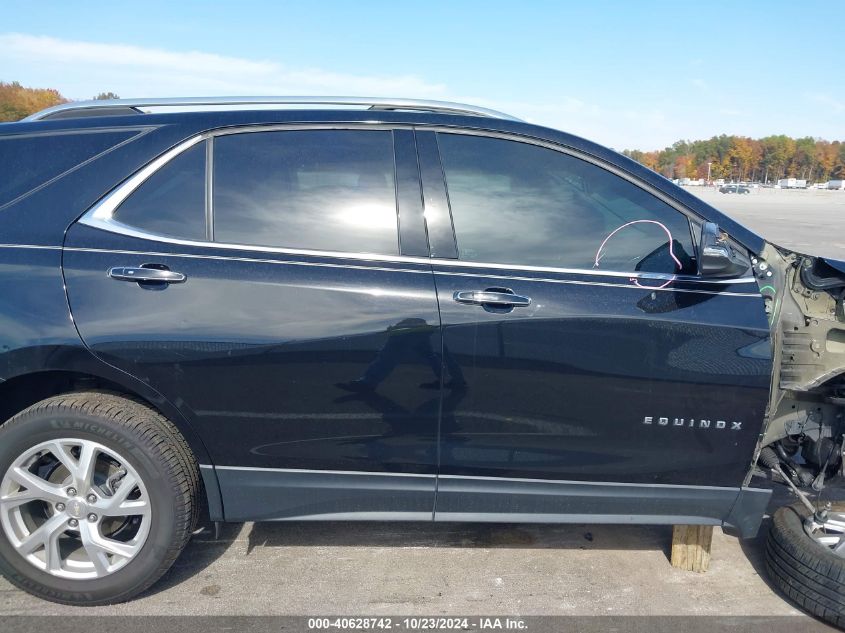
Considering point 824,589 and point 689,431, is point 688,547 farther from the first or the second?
point 689,431

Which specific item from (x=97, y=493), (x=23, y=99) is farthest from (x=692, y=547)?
(x=23, y=99)

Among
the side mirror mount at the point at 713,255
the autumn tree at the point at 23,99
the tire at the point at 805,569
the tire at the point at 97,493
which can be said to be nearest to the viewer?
the side mirror mount at the point at 713,255

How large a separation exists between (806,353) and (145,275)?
2.69 metres

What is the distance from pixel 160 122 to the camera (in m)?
2.67

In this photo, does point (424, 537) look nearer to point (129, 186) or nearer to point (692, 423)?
point (692, 423)

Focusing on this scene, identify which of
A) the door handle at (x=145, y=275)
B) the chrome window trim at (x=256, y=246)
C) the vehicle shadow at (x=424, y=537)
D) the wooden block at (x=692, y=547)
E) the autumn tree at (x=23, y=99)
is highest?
the autumn tree at (x=23, y=99)

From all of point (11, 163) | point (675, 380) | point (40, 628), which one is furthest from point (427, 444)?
point (11, 163)

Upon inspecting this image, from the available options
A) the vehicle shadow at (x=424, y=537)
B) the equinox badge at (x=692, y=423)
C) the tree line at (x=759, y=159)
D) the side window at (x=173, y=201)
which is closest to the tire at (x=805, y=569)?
the vehicle shadow at (x=424, y=537)

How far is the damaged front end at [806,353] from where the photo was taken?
104 inches

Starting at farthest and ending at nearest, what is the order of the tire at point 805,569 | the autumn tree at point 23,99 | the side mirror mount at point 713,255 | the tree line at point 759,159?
the tree line at point 759,159 < the autumn tree at point 23,99 < the tire at point 805,569 < the side mirror mount at point 713,255

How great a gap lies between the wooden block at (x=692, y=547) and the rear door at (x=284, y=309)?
4.13 ft

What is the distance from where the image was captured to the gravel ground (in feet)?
8.93

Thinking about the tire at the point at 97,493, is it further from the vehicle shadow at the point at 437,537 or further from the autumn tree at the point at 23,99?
the autumn tree at the point at 23,99

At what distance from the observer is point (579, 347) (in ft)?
8.14
